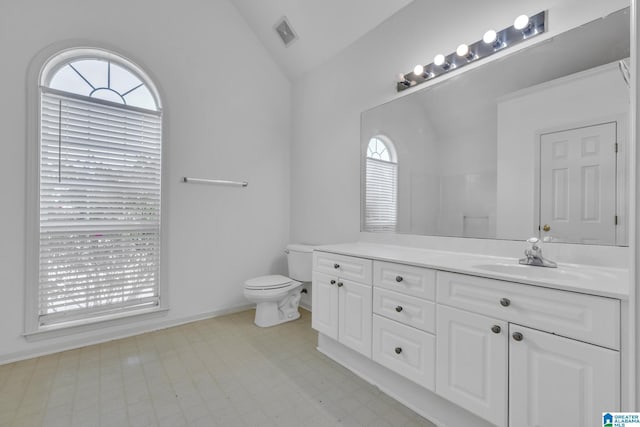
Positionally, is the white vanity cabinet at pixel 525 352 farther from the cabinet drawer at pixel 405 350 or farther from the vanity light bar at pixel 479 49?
the vanity light bar at pixel 479 49

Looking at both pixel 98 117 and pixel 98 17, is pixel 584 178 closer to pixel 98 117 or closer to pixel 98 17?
pixel 98 117

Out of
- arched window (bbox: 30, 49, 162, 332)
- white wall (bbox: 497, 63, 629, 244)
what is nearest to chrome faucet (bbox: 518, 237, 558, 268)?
white wall (bbox: 497, 63, 629, 244)

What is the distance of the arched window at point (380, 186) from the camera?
7.49ft

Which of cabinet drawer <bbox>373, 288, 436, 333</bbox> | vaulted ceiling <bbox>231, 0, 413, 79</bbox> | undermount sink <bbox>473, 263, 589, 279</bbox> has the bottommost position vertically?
cabinet drawer <bbox>373, 288, 436, 333</bbox>

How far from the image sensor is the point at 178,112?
2.63m

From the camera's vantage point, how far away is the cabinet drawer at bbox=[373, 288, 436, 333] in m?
1.45

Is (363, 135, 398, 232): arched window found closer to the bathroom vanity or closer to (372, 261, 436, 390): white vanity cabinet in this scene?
the bathroom vanity

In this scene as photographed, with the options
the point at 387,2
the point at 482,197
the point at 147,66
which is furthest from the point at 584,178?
the point at 147,66

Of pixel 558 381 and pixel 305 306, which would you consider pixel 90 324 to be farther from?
pixel 558 381

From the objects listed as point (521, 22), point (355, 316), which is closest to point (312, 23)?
point (521, 22)

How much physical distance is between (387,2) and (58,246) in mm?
2994

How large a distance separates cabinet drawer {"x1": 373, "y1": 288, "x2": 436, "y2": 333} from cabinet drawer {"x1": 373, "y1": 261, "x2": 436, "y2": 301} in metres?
0.03

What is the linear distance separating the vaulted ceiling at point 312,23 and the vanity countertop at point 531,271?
1.83 m

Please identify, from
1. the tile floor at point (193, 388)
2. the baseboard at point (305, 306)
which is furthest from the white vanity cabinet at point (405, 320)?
the baseboard at point (305, 306)
